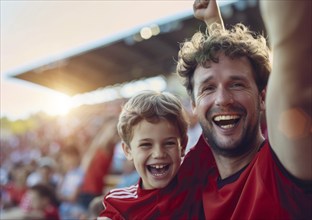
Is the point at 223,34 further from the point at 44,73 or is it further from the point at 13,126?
the point at 13,126

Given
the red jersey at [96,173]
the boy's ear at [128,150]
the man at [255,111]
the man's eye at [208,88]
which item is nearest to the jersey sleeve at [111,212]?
the boy's ear at [128,150]

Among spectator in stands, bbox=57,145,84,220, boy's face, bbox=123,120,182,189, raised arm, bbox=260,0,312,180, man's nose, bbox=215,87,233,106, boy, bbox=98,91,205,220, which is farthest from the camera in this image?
spectator in stands, bbox=57,145,84,220

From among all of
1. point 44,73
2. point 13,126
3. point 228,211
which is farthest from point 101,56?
point 13,126

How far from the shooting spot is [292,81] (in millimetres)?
805

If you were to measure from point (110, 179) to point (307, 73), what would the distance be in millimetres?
6361

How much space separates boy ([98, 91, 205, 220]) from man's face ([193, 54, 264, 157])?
302 mm

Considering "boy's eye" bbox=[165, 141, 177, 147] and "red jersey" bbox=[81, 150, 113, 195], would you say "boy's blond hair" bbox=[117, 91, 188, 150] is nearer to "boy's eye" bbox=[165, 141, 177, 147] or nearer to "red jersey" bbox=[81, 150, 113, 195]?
"boy's eye" bbox=[165, 141, 177, 147]

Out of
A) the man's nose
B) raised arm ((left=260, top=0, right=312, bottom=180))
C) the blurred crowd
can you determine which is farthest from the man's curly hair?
the blurred crowd

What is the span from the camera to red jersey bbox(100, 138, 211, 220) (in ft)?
4.68

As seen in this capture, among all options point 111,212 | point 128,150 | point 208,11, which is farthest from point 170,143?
point 208,11

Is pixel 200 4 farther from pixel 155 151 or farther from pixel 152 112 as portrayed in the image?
pixel 155 151

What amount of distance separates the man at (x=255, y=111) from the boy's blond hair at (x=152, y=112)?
0.21 metres

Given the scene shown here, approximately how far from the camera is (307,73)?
785mm

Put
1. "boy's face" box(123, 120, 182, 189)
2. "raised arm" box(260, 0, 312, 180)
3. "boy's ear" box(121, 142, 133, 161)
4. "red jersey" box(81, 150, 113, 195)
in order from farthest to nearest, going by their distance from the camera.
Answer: "red jersey" box(81, 150, 113, 195) < "boy's ear" box(121, 142, 133, 161) < "boy's face" box(123, 120, 182, 189) < "raised arm" box(260, 0, 312, 180)
